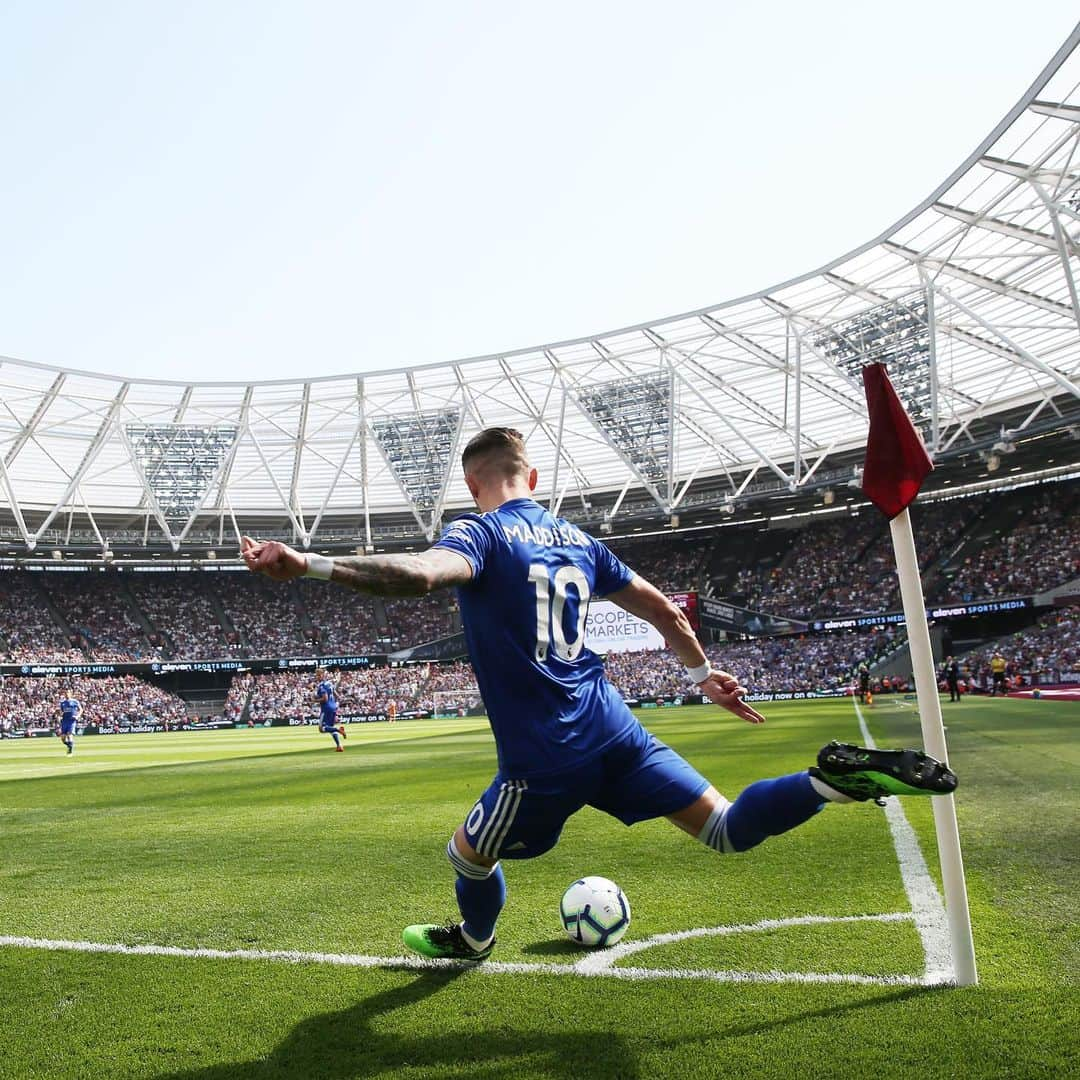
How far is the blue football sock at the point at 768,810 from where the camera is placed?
10.8ft

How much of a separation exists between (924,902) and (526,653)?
110 inches

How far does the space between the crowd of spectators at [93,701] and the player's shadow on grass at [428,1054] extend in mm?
47301

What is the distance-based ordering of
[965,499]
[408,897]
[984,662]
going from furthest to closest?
[965,499], [984,662], [408,897]

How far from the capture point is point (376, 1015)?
11.2 feet

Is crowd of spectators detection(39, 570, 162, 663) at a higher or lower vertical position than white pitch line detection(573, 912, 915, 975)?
higher

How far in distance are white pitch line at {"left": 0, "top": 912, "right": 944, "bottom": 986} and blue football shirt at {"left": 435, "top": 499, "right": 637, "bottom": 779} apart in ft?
3.55

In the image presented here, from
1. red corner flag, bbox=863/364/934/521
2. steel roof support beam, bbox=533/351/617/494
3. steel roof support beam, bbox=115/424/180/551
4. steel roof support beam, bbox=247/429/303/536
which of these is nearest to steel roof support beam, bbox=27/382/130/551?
steel roof support beam, bbox=115/424/180/551

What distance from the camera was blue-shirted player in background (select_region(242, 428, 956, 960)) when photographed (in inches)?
127

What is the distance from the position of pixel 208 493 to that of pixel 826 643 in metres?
33.5

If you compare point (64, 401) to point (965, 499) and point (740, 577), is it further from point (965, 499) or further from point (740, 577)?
point (965, 499)

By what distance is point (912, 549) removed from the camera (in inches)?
142

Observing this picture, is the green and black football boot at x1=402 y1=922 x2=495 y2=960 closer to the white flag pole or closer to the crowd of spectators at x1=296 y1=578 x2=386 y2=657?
the white flag pole

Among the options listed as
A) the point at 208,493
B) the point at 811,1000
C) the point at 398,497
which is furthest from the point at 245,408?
the point at 811,1000

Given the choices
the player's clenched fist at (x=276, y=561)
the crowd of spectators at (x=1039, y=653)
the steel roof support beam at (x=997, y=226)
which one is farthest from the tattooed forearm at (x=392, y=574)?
the crowd of spectators at (x=1039, y=653)
